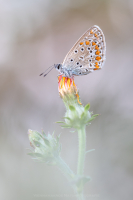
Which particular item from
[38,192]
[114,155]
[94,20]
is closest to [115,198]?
[114,155]

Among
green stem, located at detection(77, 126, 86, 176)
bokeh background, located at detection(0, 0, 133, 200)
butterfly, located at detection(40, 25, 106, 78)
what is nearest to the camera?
green stem, located at detection(77, 126, 86, 176)

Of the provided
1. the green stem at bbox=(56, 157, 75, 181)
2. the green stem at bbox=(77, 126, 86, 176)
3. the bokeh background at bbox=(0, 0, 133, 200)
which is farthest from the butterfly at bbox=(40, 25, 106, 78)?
the bokeh background at bbox=(0, 0, 133, 200)

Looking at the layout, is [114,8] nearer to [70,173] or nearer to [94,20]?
[94,20]

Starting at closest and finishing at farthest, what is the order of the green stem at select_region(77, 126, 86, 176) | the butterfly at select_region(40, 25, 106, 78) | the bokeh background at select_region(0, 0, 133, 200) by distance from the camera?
the green stem at select_region(77, 126, 86, 176), the butterfly at select_region(40, 25, 106, 78), the bokeh background at select_region(0, 0, 133, 200)

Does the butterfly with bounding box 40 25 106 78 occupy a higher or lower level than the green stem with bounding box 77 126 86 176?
higher

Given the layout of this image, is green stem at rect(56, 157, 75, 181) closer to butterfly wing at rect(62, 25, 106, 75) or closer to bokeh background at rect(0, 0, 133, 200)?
bokeh background at rect(0, 0, 133, 200)

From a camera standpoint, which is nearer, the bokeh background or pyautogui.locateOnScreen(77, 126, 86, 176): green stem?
pyautogui.locateOnScreen(77, 126, 86, 176): green stem

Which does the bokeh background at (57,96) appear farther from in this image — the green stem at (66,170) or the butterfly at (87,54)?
the butterfly at (87,54)
